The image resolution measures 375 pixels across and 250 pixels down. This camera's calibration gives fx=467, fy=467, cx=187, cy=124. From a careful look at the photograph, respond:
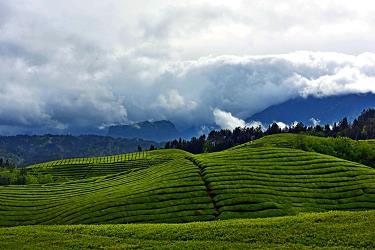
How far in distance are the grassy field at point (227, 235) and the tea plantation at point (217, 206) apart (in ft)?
0.33

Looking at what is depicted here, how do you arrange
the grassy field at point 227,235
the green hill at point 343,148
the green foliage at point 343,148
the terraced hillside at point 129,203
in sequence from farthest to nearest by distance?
the green hill at point 343,148 < the green foliage at point 343,148 < the terraced hillside at point 129,203 < the grassy field at point 227,235

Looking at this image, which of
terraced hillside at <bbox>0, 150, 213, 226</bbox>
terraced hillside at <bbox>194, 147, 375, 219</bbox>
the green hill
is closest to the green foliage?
the green hill

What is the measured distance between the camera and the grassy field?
42344 mm

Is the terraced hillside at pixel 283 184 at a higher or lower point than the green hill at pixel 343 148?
lower

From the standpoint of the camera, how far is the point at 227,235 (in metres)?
47.1

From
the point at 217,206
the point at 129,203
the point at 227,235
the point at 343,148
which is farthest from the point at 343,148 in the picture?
the point at 227,235

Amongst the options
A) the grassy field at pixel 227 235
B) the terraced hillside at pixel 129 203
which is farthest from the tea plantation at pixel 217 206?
the terraced hillside at pixel 129 203

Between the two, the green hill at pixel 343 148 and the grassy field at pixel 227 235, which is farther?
the green hill at pixel 343 148

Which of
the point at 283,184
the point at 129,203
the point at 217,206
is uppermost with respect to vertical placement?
the point at 283,184

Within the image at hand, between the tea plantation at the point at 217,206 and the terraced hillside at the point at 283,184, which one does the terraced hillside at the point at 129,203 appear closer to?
the tea plantation at the point at 217,206

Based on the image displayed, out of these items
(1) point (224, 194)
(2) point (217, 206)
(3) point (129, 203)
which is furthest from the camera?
(3) point (129, 203)

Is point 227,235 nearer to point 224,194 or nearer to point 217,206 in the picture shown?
point 217,206

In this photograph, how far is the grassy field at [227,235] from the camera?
4234cm

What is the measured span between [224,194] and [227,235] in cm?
3684
